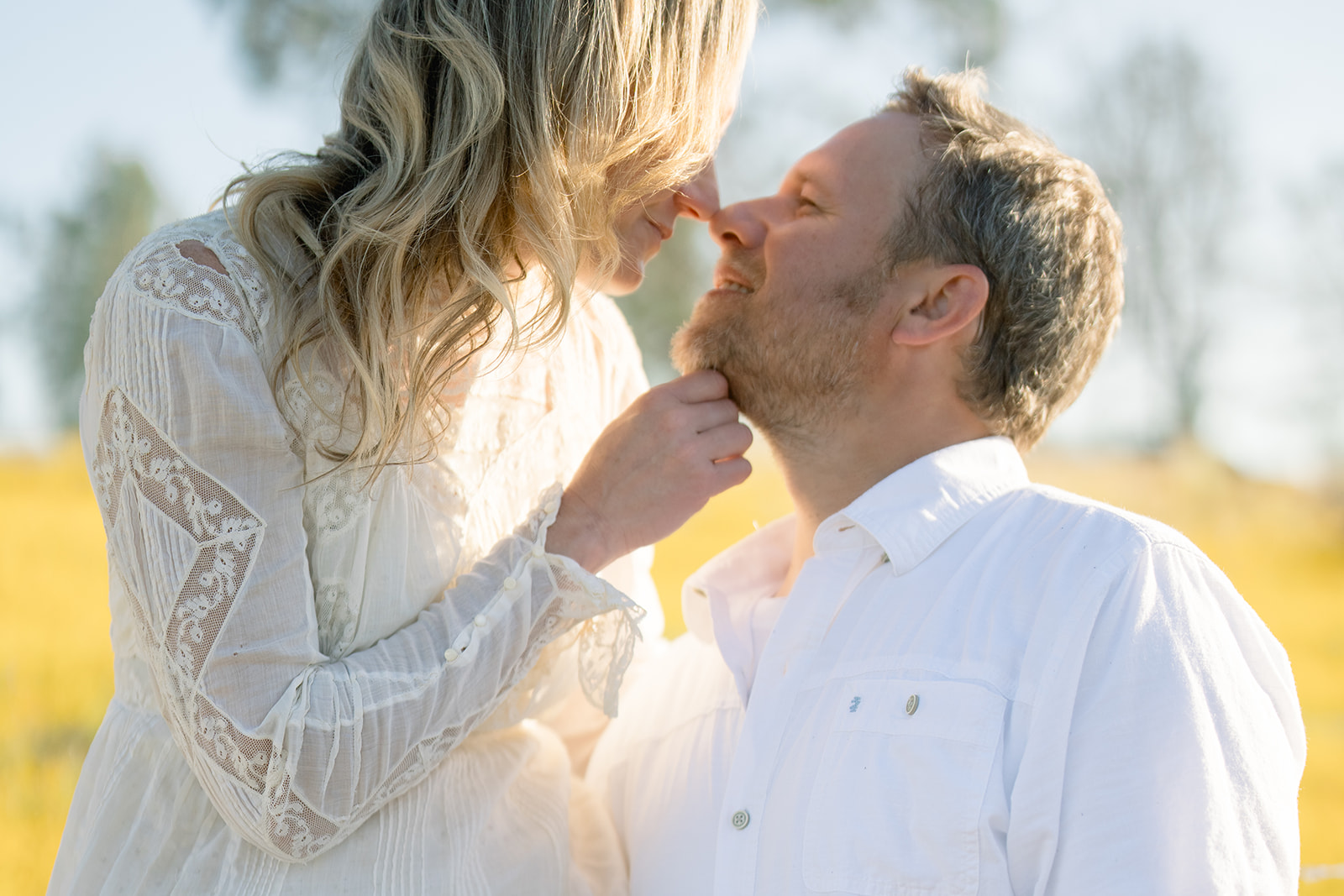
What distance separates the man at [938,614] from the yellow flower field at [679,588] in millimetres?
1641

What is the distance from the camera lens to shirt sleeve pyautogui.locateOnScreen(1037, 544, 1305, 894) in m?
1.33

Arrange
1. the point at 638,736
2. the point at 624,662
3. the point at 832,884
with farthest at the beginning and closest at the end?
the point at 638,736
the point at 624,662
the point at 832,884

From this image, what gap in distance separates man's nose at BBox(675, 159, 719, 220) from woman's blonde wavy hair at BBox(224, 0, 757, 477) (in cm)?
27

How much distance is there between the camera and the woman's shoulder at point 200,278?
138 centimetres

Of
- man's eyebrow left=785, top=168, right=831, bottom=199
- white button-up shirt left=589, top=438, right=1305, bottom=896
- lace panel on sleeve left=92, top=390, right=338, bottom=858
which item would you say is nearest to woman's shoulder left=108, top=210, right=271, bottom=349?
A: lace panel on sleeve left=92, top=390, right=338, bottom=858

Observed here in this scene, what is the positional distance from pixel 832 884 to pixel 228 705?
3.11 feet

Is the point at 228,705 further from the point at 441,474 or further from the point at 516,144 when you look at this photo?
the point at 516,144

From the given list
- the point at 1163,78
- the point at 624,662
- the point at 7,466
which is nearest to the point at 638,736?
the point at 624,662

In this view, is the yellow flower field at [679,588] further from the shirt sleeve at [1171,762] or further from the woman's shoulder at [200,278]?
the woman's shoulder at [200,278]

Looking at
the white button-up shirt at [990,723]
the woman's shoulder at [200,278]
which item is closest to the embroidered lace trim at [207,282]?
the woman's shoulder at [200,278]

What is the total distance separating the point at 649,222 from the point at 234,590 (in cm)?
101

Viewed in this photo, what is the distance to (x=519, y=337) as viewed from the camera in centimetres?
163

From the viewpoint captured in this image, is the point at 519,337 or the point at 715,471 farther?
the point at 715,471

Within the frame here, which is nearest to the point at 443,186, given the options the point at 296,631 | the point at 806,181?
the point at 296,631
